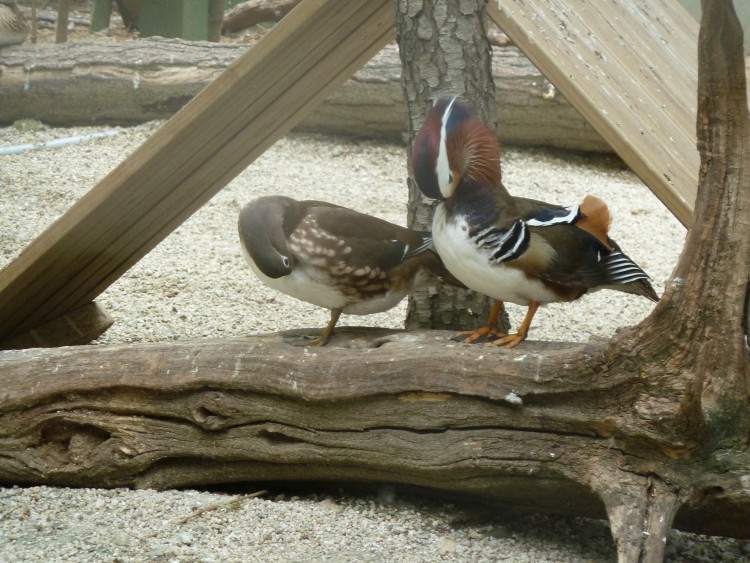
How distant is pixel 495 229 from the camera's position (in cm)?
263

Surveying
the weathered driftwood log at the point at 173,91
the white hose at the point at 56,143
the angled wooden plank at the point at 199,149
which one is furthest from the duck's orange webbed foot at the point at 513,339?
the white hose at the point at 56,143

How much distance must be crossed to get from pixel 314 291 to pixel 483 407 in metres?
0.75

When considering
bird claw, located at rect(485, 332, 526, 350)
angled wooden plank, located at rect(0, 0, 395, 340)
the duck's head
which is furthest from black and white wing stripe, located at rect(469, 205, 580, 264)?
angled wooden plank, located at rect(0, 0, 395, 340)

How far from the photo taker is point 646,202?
6.23 m

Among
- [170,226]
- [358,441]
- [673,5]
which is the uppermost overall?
[673,5]

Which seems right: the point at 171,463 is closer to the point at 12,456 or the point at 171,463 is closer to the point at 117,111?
the point at 12,456

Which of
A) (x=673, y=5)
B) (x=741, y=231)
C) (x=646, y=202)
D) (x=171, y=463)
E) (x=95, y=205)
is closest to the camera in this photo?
(x=741, y=231)

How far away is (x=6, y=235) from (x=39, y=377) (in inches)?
95.5

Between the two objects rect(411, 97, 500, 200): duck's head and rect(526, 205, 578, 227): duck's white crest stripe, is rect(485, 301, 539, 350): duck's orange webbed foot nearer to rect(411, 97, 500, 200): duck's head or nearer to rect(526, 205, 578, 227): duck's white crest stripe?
rect(526, 205, 578, 227): duck's white crest stripe

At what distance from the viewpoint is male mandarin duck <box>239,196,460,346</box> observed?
292cm

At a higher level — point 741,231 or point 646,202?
point 741,231

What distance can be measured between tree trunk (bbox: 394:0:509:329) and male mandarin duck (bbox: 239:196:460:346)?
11.8 inches

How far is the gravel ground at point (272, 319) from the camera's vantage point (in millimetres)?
2498

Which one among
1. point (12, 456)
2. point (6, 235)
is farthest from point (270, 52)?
point (6, 235)
